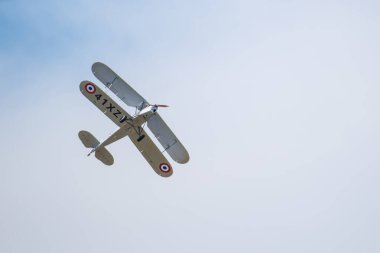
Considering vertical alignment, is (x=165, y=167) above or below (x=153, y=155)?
above

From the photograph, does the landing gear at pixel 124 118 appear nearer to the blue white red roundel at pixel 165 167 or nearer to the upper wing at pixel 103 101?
the upper wing at pixel 103 101

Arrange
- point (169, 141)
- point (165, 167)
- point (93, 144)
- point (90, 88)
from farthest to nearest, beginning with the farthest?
1. point (165, 167)
2. point (93, 144)
3. point (169, 141)
4. point (90, 88)

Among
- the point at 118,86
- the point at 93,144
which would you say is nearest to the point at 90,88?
the point at 118,86

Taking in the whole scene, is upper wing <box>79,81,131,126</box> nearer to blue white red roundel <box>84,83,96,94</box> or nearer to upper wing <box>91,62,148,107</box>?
blue white red roundel <box>84,83,96,94</box>

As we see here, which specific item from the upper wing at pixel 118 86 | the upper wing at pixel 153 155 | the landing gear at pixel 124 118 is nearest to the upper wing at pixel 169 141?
the upper wing at pixel 153 155

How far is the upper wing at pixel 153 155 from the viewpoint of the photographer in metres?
52.9

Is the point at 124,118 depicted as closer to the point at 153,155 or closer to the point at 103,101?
the point at 103,101

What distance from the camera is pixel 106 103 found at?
51.6 m

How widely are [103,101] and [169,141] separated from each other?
16.8 feet

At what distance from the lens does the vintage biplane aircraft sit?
51031 mm

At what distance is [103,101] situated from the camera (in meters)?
51.6

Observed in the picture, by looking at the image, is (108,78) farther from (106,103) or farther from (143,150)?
(143,150)

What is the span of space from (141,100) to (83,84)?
4.05 m

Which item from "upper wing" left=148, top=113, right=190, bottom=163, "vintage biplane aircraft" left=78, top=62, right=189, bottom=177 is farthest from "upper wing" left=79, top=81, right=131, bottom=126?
"upper wing" left=148, top=113, right=190, bottom=163
